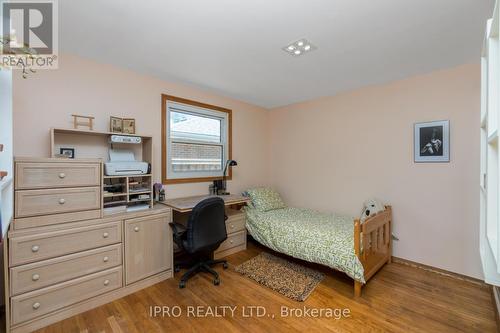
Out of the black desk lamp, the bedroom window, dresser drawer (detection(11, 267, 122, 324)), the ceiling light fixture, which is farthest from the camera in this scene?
the black desk lamp

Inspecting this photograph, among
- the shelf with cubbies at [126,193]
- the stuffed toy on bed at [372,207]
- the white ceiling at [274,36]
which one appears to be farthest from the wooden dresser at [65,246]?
the stuffed toy on bed at [372,207]

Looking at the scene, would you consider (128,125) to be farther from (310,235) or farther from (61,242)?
(310,235)

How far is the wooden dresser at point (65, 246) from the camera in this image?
1742 millimetres

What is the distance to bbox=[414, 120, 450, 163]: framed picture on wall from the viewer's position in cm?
263

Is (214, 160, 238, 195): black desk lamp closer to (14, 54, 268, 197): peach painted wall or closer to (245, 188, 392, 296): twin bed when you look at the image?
(14, 54, 268, 197): peach painted wall

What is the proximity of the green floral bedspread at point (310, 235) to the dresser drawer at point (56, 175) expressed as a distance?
2.10 m

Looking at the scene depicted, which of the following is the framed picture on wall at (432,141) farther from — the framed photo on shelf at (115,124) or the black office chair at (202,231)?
the framed photo on shelf at (115,124)

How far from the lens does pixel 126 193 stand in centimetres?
233

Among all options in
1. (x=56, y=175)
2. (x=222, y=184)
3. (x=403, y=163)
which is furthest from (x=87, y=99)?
(x=403, y=163)

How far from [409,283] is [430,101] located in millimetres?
2147

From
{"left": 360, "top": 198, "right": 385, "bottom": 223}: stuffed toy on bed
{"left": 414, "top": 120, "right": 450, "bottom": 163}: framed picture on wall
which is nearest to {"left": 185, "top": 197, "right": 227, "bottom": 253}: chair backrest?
{"left": 360, "top": 198, "right": 385, "bottom": 223}: stuffed toy on bed

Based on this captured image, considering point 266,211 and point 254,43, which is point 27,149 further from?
point 266,211

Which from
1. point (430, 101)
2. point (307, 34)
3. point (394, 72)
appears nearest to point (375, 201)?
point (430, 101)

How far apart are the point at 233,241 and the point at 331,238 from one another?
1453 millimetres
